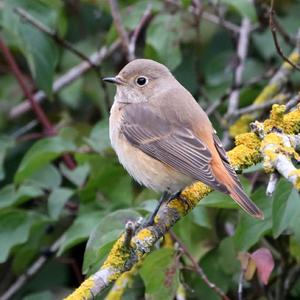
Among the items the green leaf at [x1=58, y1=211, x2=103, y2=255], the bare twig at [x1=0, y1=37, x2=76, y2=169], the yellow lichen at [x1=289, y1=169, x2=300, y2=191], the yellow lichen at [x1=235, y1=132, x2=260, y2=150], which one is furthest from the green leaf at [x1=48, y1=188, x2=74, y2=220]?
the yellow lichen at [x1=289, y1=169, x2=300, y2=191]

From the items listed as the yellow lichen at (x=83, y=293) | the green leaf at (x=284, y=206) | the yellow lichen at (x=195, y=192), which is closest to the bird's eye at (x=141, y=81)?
the yellow lichen at (x=195, y=192)

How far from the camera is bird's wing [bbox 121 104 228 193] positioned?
3.91 meters

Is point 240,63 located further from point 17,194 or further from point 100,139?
point 17,194

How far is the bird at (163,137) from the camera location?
3861mm

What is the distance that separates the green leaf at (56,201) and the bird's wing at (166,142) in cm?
49

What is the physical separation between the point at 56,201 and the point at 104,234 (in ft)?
2.71

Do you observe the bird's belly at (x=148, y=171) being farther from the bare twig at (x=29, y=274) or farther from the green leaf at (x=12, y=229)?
the bare twig at (x=29, y=274)

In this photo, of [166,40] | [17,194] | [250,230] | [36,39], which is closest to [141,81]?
[166,40]

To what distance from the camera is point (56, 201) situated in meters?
4.46

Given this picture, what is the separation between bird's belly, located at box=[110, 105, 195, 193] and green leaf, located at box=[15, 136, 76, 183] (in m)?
0.35

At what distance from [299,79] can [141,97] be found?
1.34 m

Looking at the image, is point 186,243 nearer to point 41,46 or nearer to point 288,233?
point 288,233

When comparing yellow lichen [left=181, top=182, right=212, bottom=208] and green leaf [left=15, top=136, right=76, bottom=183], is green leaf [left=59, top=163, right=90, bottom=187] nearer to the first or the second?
green leaf [left=15, top=136, right=76, bottom=183]

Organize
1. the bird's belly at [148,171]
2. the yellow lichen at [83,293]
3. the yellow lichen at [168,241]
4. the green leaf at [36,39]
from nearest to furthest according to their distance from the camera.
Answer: the yellow lichen at [83,293], the bird's belly at [148,171], the yellow lichen at [168,241], the green leaf at [36,39]
